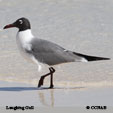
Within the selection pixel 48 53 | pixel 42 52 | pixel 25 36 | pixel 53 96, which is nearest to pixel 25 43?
pixel 25 36

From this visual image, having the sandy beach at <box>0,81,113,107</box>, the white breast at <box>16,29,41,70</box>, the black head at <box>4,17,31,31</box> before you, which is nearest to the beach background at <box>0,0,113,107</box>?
the sandy beach at <box>0,81,113,107</box>

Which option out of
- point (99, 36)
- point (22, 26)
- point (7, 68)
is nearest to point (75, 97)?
point (22, 26)

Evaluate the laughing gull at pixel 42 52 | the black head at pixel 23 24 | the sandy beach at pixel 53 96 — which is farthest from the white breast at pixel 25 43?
the sandy beach at pixel 53 96

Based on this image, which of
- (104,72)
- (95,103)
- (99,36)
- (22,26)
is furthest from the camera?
(99,36)

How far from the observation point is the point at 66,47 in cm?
1744

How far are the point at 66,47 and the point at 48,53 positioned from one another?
489cm

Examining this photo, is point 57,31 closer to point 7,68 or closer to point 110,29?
point 110,29

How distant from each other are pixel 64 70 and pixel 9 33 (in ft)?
17.1

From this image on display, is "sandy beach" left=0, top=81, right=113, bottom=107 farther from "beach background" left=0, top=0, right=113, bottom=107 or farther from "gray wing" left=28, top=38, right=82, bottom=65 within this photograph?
"gray wing" left=28, top=38, right=82, bottom=65

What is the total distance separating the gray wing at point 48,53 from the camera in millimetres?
12484

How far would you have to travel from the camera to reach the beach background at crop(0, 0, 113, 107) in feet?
39.2

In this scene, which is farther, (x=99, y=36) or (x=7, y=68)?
(x=99, y=36)

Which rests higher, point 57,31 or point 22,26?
point 22,26

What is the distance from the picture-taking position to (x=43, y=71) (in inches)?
567
